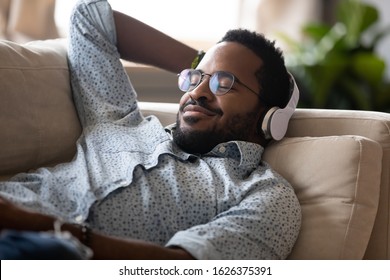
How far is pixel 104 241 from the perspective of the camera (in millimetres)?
1376

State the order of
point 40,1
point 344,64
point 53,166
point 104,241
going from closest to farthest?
point 104,241 < point 53,166 < point 40,1 < point 344,64

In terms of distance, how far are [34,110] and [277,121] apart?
64 centimetres

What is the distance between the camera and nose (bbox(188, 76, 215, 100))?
1.79 metres

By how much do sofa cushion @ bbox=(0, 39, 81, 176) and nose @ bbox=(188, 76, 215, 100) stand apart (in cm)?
35

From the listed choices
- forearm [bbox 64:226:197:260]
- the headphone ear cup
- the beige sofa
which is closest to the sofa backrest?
the beige sofa

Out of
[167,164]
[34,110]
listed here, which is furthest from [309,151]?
[34,110]

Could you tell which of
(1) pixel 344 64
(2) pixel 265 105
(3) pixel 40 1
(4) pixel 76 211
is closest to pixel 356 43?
(1) pixel 344 64

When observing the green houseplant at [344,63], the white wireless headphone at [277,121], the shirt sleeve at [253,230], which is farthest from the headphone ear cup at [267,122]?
the green houseplant at [344,63]

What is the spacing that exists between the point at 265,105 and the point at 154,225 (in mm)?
506

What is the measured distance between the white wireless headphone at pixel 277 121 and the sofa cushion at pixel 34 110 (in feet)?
1.72

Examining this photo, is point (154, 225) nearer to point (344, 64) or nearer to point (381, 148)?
point (381, 148)

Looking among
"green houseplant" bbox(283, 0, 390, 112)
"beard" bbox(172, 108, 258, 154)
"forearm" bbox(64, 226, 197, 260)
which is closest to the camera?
"forearm" bbox(64, 226, 197, 260)

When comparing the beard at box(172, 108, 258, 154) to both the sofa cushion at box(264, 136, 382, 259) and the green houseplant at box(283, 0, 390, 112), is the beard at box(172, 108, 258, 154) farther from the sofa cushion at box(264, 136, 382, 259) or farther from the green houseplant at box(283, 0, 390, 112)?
the green houseplant at box(283, 0, 390, 112)

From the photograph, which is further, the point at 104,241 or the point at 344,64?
the point at 344,64
